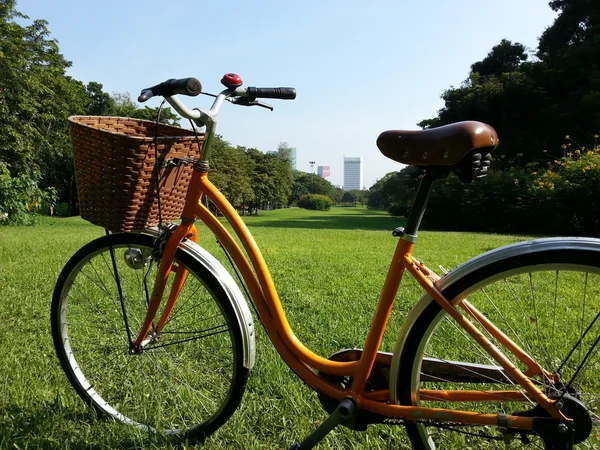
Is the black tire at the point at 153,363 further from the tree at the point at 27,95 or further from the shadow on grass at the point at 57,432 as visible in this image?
the tree at the point at 27,95

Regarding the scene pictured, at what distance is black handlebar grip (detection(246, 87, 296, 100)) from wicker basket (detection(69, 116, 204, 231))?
0.89ft

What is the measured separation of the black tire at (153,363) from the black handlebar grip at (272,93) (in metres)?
0.69

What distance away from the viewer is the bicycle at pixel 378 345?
139 cm

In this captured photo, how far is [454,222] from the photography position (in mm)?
16469

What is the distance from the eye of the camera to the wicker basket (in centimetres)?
167

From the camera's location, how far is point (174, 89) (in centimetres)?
164

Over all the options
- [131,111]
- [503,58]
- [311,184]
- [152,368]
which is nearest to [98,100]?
[131,111]

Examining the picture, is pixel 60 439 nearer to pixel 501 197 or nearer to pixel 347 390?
pixel 347 390

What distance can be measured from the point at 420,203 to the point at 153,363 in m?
1.52

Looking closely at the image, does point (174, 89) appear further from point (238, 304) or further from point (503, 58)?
point (503, 58)

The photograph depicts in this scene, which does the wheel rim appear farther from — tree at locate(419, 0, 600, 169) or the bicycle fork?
tree at locate(419, 0, 600, 169)

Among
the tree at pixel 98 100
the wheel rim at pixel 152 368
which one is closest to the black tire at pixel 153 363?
the wheel rim at pixel 152 368

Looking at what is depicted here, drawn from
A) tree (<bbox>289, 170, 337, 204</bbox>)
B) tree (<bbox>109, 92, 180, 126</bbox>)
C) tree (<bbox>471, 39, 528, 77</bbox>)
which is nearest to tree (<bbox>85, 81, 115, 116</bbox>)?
tree (<bbox>109, 92, 180, 126</bbox>)

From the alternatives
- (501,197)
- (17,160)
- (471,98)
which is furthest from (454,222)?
(17,160)
